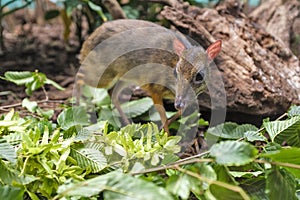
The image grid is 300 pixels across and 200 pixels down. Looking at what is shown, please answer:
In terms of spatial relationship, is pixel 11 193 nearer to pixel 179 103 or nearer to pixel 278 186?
pixel 278 186

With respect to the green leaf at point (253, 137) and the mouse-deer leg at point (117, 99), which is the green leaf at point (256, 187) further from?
the mouse-deer leg at point (117, 99)

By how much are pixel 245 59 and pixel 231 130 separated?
2.03 ft

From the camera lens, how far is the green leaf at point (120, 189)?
34.8 inches

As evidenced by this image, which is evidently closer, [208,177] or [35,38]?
[208,177]

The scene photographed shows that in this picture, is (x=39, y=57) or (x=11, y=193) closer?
(x=11, y=193)

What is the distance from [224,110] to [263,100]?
187 mm

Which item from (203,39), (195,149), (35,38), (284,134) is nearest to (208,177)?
(284,134)

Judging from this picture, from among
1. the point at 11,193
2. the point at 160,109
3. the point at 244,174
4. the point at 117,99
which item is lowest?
the point at 117,99

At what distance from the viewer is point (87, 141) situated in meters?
1.35

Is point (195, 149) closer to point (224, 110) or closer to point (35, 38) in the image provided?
point (224, 110)

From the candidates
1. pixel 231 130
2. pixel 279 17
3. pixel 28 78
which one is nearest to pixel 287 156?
pixel 231 130

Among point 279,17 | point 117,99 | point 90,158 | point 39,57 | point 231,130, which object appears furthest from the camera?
point 39,57

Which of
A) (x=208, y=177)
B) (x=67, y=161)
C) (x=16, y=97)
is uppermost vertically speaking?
(x=208, y=177)

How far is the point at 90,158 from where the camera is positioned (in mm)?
1283
